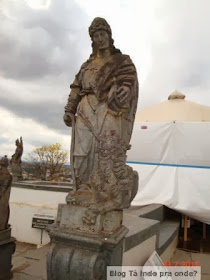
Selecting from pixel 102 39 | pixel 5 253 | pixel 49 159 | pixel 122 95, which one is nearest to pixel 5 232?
pixel 5 253

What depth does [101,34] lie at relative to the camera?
2.73m

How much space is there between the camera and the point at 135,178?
102 inches

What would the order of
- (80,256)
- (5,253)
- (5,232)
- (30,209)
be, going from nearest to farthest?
(80,256)
(5,253)
(5,232)
(30,209)

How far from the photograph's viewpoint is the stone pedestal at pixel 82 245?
206cm

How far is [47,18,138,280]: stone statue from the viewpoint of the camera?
213 cm

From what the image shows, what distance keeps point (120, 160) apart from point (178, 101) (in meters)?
6.71

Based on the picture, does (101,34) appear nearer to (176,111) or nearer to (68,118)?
(68,118)

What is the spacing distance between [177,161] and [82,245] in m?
5.17

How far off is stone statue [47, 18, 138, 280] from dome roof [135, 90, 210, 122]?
5347 millimetres

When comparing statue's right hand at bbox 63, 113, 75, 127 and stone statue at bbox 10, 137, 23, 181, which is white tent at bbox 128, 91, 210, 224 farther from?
stone statue at bbox 10, 137, 23, 181

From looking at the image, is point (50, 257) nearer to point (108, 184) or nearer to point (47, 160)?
point (108, 184)

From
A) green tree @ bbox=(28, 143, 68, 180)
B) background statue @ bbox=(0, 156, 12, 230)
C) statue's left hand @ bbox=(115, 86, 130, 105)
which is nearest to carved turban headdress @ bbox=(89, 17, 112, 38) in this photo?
statue's left hand @ bbox=(115, 86, 130, 105)

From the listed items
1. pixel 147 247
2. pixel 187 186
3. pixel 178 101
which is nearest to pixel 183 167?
pixel 187 186

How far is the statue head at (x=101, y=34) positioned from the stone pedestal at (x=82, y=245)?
5.46 feet
